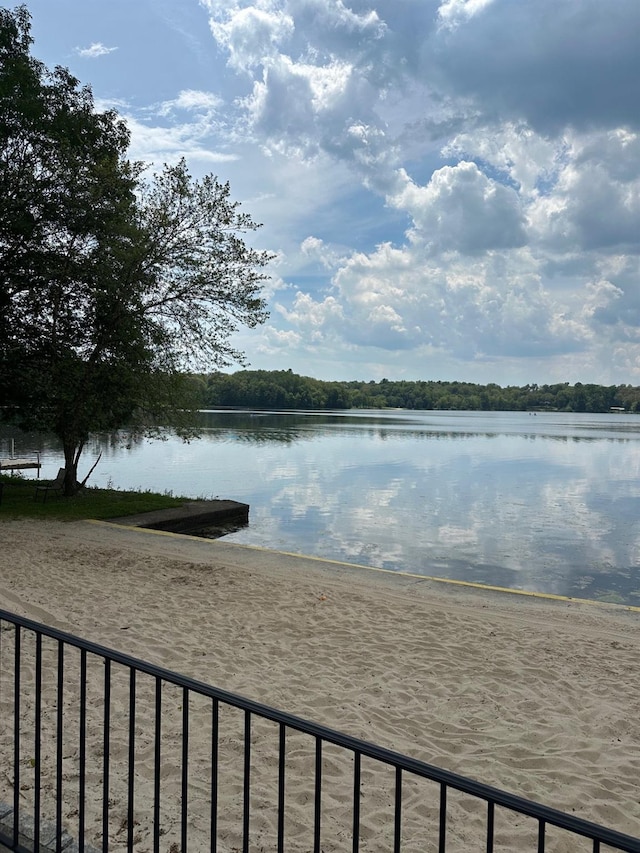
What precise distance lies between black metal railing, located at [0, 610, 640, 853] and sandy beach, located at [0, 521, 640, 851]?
6 cm

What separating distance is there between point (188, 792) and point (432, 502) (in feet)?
70.6

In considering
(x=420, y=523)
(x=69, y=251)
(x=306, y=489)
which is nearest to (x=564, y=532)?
(x=420, y=523)

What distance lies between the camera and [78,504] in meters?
17.7

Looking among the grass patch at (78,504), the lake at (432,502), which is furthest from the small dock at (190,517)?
the lake at (432,502)

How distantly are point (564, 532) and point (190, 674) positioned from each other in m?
16.1

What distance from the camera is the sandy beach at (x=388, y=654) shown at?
15.4ft

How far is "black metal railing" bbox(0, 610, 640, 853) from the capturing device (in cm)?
312

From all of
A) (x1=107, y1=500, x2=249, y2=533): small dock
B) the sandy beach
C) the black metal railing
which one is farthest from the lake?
the black metal railing

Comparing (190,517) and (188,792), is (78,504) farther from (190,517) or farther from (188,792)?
(188,792)

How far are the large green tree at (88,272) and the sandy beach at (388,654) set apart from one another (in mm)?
6133

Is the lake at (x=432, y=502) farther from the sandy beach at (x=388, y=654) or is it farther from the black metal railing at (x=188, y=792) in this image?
the black metal railing at (x=188, y=792)

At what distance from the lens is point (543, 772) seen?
15.3ft

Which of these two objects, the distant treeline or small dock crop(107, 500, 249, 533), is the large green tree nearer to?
small dock crop(107, 500, 249, 533)

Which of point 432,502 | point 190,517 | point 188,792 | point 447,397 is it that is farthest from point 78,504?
point 447,397
